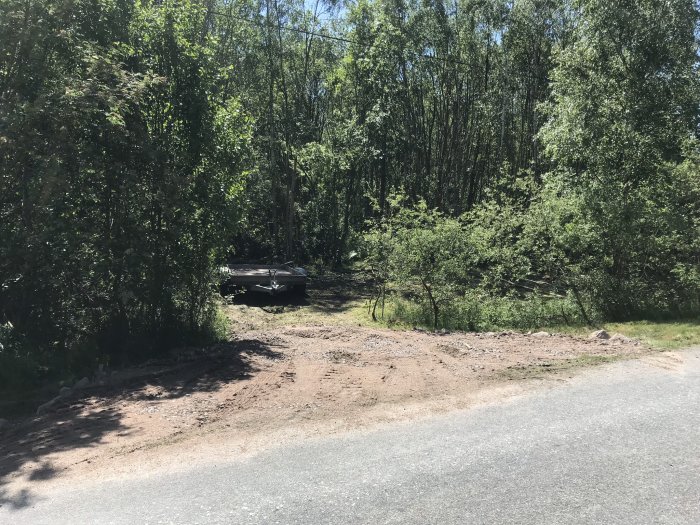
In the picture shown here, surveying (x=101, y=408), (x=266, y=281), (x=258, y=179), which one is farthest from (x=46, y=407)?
(x=258, y=179)

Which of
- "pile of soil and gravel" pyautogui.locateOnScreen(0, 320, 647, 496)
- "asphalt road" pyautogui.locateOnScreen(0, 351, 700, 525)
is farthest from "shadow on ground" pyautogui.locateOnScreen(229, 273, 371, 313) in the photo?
"asphalt road" pyautogui.locateOnScreen(0, 351, 700, 525)

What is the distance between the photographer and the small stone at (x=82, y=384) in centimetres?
700

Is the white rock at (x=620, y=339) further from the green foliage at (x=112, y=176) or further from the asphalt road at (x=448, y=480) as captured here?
the green foliage at (x=112, y=176)

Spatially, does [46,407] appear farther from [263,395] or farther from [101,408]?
[263,395]

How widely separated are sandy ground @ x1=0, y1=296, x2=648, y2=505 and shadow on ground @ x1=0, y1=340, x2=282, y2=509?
0.02 meters

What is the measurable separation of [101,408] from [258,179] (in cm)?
1857

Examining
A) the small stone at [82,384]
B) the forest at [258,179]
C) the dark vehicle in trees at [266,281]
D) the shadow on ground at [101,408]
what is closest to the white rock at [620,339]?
the forest at [258,179]

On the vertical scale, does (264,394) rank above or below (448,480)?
above

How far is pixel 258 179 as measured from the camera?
2383 cm

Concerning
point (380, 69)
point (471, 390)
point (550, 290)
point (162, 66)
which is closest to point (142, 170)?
point (162, 66)

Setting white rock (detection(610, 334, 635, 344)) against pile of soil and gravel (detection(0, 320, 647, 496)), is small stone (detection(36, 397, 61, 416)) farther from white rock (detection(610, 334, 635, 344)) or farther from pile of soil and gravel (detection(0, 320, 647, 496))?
white rock (detection(610, 334, 635, 344))

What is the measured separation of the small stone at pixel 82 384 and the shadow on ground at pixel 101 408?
23 centimetres

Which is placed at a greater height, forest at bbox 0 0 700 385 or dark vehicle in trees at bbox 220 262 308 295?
forest at bbox 0 0 700 385

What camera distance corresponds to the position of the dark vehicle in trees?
53.9 feet
